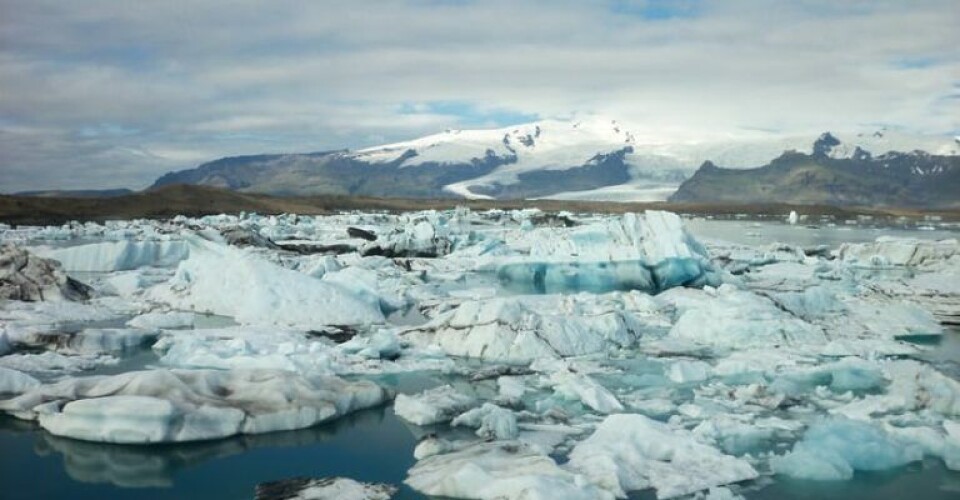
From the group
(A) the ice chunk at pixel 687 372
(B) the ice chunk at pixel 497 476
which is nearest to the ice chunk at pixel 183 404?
(B) the ice chunk at pixel 497 476

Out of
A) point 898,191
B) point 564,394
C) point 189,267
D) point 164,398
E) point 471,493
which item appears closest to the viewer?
point 471,493

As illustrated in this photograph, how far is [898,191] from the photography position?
17575cm

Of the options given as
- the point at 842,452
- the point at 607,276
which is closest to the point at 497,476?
the point at 842,452

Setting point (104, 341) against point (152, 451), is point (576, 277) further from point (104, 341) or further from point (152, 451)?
point (152, 451)

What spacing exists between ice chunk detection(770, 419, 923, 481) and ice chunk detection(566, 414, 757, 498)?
0.48 metres

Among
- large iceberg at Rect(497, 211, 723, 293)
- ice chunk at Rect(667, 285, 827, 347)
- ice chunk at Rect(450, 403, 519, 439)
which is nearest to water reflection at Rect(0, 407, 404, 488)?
ice chunk at Rect(450, 403, 519, 439)

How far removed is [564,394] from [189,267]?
1012 centimetres

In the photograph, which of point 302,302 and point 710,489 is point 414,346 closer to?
point 302,302

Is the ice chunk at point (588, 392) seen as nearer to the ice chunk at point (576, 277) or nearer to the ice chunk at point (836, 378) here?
the ice chunk at point (836, 378)

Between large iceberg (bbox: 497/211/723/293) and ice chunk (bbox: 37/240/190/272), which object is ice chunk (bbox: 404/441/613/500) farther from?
ice chunk (bbox: 37/240/190/272)

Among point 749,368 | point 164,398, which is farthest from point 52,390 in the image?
point 749,368

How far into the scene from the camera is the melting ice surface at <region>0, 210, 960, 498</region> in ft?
23.8

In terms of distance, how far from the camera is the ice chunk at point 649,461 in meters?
6.89

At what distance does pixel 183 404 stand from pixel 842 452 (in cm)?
644
